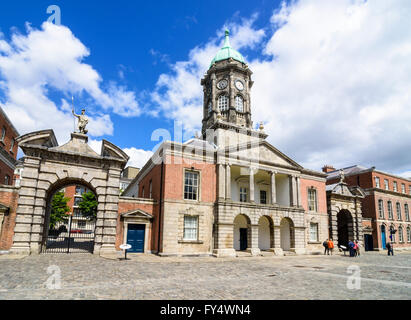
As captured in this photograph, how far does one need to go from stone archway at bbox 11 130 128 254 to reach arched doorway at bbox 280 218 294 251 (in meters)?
17.2

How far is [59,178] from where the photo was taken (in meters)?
20.3

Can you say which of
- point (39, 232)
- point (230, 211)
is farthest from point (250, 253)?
point (39, 232)

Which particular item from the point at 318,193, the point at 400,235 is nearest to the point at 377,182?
the point at 400,235

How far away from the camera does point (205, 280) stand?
11320 mm

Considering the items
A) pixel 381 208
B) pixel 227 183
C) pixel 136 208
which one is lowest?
pixel 136 208

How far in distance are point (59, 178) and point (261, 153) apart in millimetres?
18207

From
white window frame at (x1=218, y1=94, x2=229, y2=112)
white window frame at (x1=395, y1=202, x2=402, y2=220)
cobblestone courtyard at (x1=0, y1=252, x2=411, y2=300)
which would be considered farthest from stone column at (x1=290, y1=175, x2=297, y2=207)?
white window frame at (x1=395, y1=202, x2=402, y2=220)

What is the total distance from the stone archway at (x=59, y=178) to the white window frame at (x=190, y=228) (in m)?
5.70

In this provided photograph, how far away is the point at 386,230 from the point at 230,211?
27.5 m

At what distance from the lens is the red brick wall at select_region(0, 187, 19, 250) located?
18.4 metres

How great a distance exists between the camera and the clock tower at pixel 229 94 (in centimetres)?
3356

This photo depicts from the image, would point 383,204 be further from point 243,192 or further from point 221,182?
point 221,182

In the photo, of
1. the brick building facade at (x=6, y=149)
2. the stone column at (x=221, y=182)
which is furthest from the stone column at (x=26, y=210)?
the stone column at (x=221, y=182)
